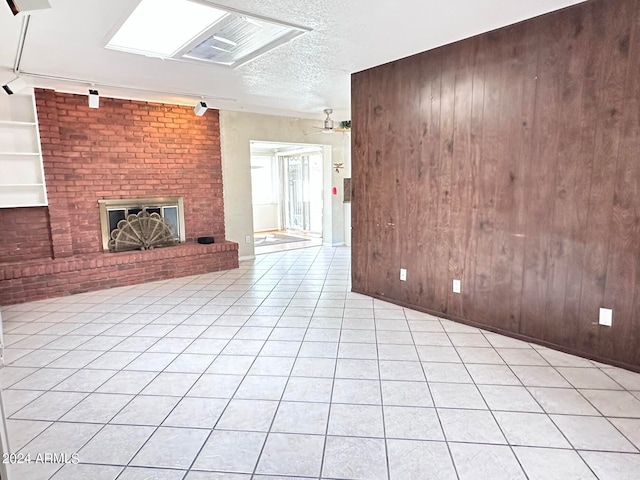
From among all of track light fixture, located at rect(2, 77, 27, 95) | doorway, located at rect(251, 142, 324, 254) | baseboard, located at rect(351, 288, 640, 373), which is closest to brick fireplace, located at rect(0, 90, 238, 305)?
track light fixture, located at rect(2, 77, 27, 95)

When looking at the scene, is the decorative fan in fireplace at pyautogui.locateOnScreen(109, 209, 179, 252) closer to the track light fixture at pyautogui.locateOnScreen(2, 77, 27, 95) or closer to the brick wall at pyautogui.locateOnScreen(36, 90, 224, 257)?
the brick wall at pyautogui.locateOnScreen(36, 90, 224, 257)

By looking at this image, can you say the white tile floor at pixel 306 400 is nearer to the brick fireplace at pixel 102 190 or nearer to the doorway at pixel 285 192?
the brick fireplace at pixel 102 190

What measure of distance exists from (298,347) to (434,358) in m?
1.06

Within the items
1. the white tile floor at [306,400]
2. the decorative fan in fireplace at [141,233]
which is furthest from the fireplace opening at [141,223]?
the white tile floor at [306,400]

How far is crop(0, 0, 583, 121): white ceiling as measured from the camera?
256 centimetres

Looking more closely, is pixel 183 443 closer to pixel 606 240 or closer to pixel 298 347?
pixel 298 347

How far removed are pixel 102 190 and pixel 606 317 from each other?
18.6 ft

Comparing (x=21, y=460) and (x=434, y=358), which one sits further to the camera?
(x=434, y=358)

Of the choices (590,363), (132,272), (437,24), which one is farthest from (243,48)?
(590,363)

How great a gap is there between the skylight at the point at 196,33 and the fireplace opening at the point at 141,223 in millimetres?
2597

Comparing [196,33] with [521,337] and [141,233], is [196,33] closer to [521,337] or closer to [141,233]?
[141,233]

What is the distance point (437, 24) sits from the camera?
2885 millimetres

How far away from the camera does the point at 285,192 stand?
1036cm

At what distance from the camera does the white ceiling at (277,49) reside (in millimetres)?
2559
